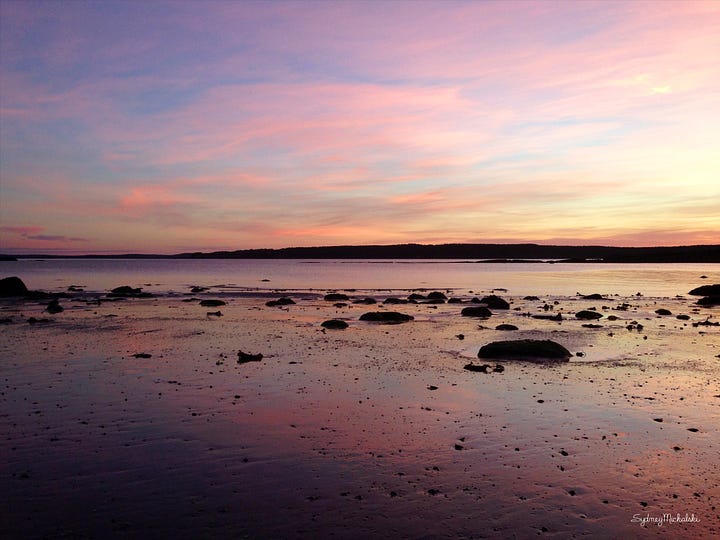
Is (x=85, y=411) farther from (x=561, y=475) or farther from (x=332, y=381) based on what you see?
(x=561, y=475)

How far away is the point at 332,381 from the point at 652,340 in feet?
69.0

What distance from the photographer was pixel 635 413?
53.0 feet

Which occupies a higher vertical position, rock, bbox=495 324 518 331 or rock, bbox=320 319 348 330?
rock, bbox=320 319 348 330

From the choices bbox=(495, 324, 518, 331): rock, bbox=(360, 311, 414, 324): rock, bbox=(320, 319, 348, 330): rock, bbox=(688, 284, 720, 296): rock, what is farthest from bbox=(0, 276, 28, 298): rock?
bbox=(688, 284, 720, 296): rock

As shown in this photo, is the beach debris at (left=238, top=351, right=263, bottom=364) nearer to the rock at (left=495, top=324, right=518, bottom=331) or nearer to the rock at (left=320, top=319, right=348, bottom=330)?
the rock at (left=320, top=319, right=348, bottom=330)

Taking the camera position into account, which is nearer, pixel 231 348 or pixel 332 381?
pixel 332 381

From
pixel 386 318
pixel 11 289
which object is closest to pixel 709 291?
pixel 386 318

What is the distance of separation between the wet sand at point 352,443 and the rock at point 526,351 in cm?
90

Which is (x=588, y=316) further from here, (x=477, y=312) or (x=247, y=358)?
(x=247, y=358)

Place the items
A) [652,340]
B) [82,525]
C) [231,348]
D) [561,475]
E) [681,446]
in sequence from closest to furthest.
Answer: [82,525], [561,475], [681,446], [231,348], [652,340]

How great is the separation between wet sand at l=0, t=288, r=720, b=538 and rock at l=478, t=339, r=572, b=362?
2.95 ft

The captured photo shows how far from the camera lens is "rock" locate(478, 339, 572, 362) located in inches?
995

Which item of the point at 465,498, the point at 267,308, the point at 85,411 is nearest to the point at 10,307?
the point at 267,308

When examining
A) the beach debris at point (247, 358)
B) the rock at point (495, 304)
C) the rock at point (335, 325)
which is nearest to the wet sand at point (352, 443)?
the beach debris at point (247, 358)
